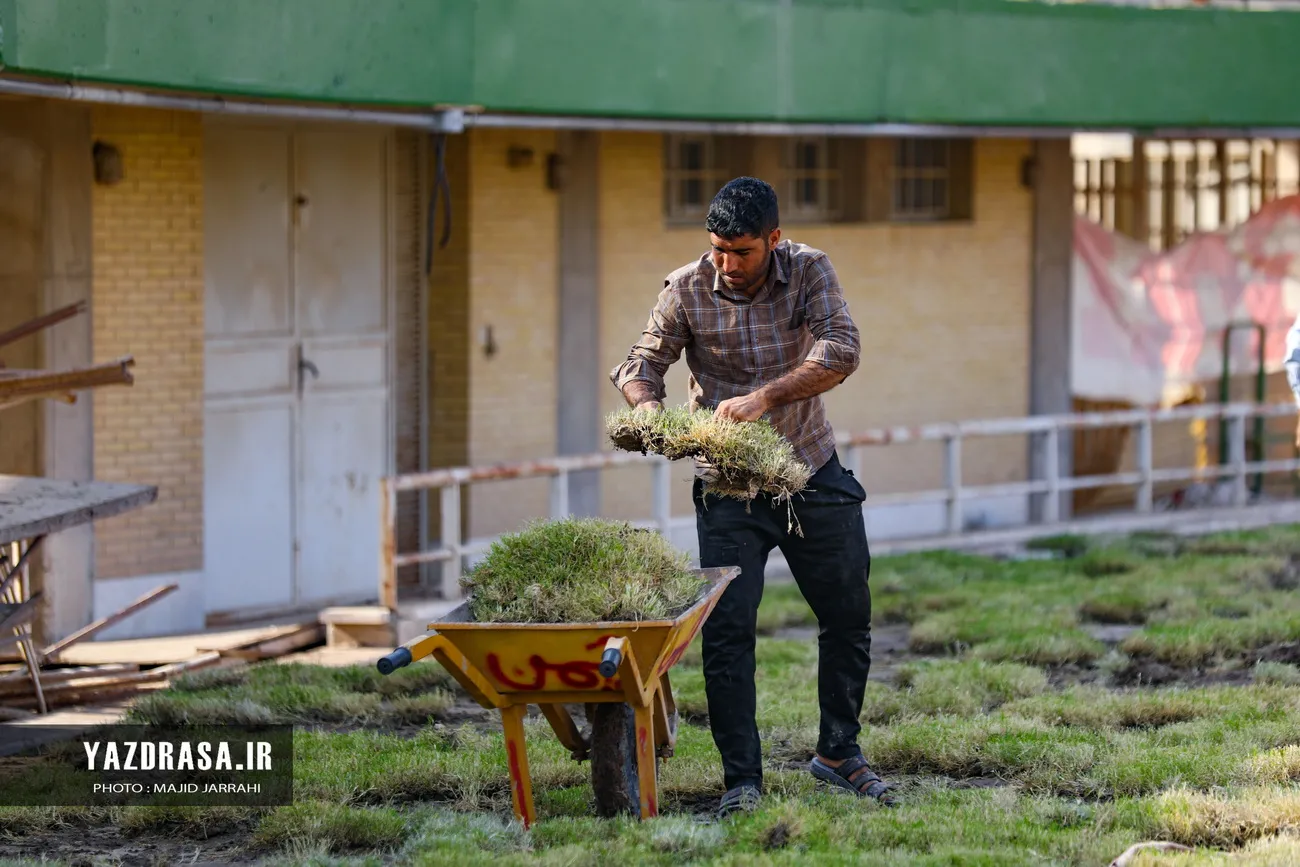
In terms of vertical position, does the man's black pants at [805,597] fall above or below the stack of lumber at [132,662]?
above

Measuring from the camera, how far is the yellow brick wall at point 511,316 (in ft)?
46.1

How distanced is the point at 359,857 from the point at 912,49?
9.49 meters

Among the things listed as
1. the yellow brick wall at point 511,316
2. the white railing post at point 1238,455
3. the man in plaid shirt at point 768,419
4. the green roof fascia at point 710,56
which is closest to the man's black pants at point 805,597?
the man in plaid shirt at point 768,419

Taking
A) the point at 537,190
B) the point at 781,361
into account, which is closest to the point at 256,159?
the point at 537,190

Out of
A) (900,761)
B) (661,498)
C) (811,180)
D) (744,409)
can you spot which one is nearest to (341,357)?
(661,498)

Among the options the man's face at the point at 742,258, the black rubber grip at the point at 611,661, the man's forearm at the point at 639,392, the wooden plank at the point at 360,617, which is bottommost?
the wooden plank at the point at 360,617

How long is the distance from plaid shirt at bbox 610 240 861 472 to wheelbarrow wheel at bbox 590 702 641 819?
1192 millimetres

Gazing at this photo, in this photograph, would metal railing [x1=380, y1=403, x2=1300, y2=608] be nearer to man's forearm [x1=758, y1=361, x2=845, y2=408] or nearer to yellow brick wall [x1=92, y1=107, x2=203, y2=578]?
yellow brick wall [x1=92, y1=107, x2=203, y2=578]

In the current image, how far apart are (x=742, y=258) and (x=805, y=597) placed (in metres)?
1.33

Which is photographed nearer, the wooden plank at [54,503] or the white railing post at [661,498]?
the wooden plank at [54,503]

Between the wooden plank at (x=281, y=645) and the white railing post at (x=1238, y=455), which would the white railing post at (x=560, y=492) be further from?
the white railing post at (x=1238, y=455)

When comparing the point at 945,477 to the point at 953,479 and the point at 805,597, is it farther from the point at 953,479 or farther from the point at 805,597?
the point at 805,597

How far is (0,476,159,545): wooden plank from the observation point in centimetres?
829

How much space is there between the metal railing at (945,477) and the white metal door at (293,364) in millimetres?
716
